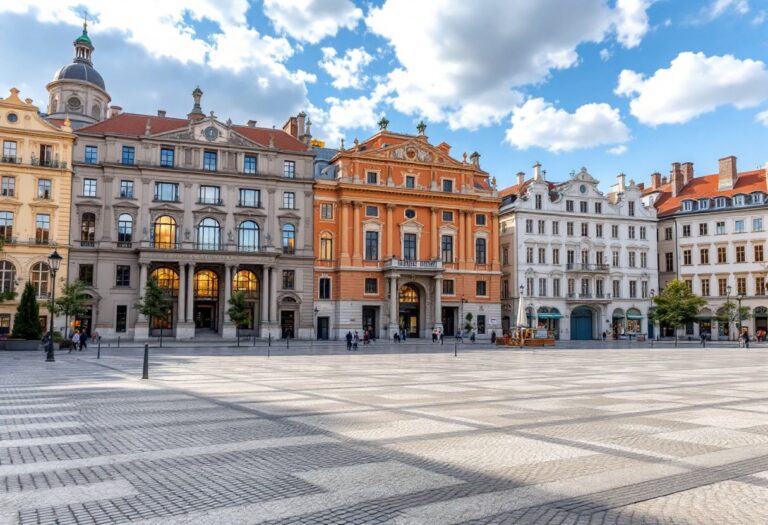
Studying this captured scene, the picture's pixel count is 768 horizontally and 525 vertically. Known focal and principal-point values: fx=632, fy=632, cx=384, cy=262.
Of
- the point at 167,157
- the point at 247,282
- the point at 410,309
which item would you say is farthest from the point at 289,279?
the point at 167,157

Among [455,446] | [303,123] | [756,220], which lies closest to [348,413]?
[455,446]

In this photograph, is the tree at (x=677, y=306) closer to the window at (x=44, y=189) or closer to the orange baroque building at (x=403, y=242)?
the orange baroque building at (x=403, y=242)

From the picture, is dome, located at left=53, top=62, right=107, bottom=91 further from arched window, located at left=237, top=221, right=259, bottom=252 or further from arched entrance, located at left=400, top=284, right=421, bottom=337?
arched entrance, located at left=400, top=284, right=421, bottom=337

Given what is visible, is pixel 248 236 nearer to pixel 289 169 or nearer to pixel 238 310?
pixel 289 169

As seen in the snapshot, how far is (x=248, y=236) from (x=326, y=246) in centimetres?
800

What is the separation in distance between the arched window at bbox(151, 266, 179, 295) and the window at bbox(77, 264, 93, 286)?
5.58m

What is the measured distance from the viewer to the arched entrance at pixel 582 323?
73.7 meters

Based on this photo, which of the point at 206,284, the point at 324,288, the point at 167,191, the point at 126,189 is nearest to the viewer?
the point at 126,189

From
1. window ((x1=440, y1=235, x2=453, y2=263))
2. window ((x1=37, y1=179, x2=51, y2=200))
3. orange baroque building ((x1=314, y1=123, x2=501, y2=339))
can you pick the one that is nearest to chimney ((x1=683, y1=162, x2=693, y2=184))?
orange baroque building ((x1=314, y1=123, x2=501, y2=339))

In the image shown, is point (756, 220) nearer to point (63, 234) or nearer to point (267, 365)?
point (267, 365)

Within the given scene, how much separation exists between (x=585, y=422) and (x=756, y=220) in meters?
73.1

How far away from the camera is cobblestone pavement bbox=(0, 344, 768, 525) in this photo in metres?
6.80

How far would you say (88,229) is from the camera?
5716cm

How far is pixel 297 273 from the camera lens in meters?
62.6
